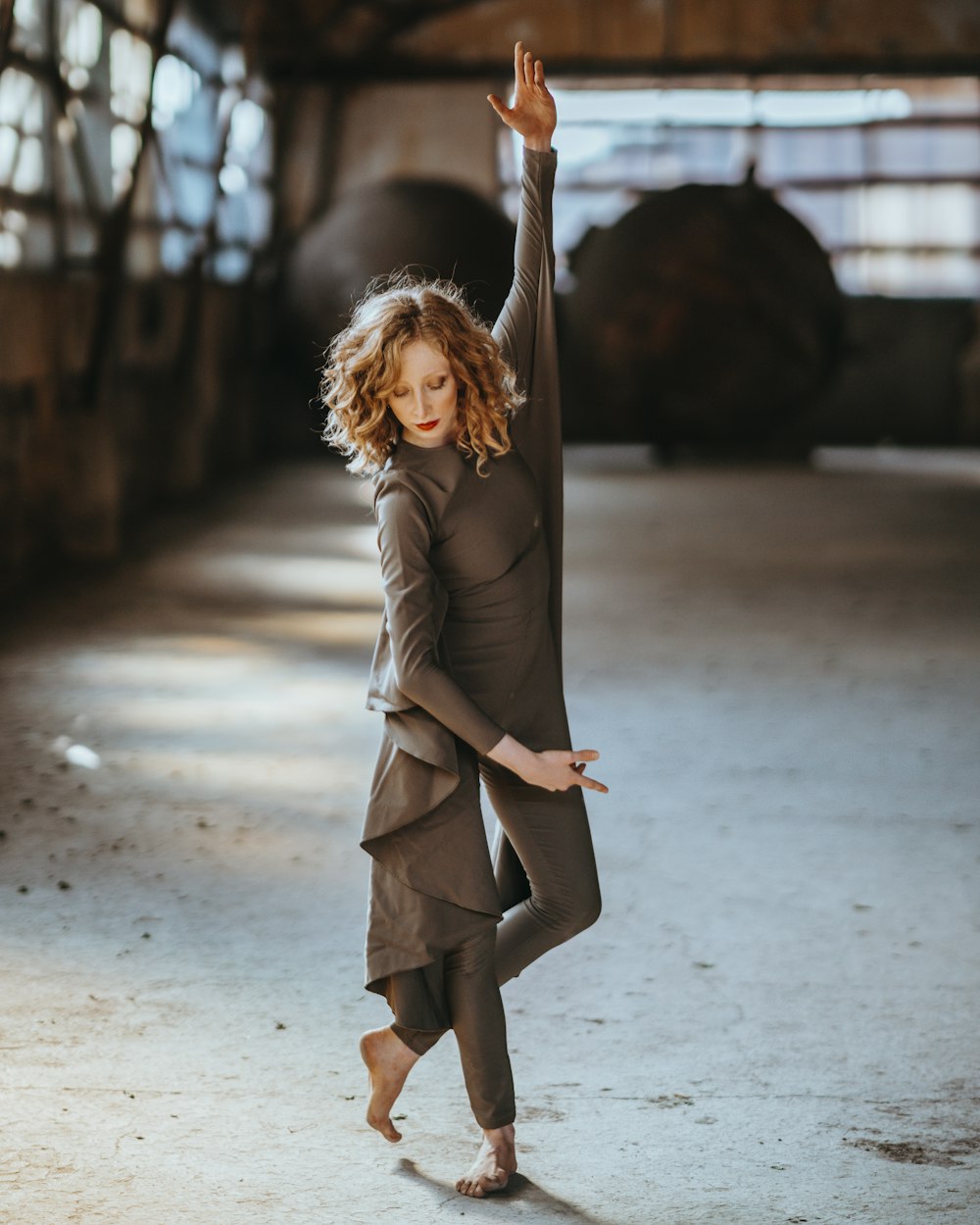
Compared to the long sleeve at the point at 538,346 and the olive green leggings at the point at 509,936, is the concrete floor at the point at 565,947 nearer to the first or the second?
the olive green leggings at the point at 509,936

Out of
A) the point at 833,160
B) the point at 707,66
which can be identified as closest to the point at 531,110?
the point at 707,66

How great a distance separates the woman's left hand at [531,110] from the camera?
2.61 metres

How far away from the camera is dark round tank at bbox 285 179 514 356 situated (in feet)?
42.4

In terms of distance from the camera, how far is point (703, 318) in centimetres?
1268

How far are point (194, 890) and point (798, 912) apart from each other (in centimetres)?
140

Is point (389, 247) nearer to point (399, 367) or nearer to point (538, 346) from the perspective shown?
point (538, 346)

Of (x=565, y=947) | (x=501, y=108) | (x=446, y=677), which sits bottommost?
(x=565, y=947)

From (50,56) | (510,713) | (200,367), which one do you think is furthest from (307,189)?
(510,713)

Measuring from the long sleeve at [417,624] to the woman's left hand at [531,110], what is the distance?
71 cm

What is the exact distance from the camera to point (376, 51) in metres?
16.0

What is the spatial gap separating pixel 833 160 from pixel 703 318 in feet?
18.3

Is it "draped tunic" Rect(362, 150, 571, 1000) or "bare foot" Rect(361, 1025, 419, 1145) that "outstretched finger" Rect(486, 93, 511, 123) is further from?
"bare foot" Rect(361, 1025, 419, 1145)

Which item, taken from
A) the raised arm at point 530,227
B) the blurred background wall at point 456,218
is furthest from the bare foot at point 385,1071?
the blurred background wall at point 456,218

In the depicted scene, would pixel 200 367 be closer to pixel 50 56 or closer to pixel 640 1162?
pixel 50 56
